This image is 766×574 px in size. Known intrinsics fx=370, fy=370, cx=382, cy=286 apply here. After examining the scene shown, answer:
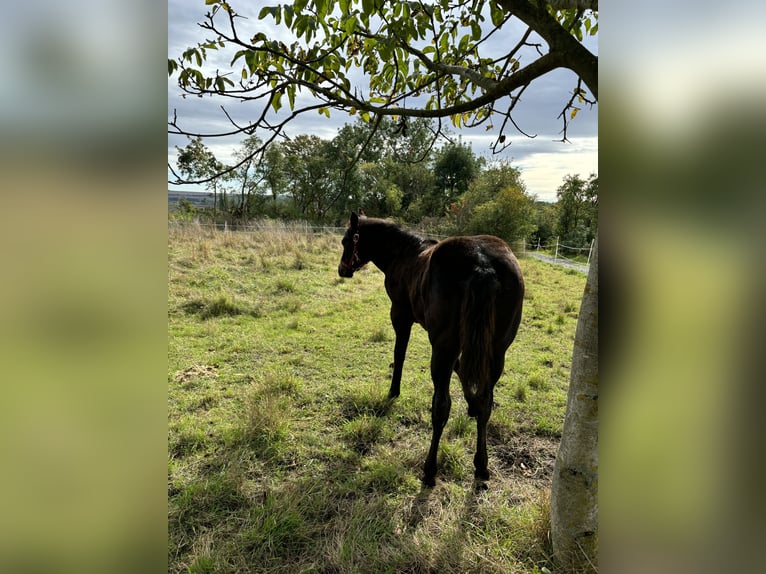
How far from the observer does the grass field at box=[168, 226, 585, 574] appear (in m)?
2.25

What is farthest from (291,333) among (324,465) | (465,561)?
(465,561)

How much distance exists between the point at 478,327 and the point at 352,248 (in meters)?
2.49

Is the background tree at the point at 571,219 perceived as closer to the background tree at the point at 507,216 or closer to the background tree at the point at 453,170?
the background tree at the point at 507,216

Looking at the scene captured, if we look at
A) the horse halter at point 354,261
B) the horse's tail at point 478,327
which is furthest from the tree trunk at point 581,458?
the horse halter at point 354,261

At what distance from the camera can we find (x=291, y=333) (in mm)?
6312

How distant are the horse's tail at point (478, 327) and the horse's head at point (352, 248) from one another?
7.24ft

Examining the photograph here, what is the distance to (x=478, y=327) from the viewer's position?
2.72 metres

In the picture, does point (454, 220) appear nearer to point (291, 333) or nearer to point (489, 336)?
point (291, 333)

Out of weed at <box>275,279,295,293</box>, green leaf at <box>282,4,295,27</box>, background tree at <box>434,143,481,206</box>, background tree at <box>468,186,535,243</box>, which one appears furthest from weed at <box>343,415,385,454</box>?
background tree at <box>434,143,481,206</box>

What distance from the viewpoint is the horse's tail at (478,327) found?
8.91 feet

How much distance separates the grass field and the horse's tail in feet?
3.00
